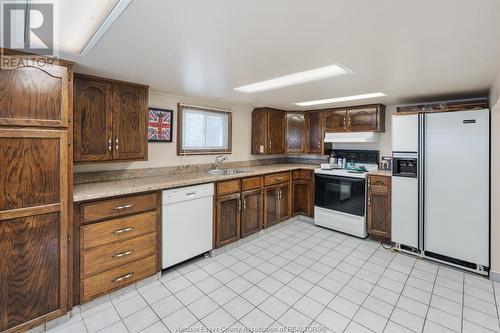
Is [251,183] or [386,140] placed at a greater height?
[386,140]

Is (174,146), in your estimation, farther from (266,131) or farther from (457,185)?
(457,185)

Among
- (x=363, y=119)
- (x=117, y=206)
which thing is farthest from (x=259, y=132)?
(x=117, y=206)

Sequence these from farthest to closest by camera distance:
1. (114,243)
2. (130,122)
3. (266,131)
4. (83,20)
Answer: (266,131) → (130,122) → (114,243) → (83,20)

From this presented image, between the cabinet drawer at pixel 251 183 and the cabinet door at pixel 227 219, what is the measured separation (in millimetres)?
165

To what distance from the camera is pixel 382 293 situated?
2.28 m

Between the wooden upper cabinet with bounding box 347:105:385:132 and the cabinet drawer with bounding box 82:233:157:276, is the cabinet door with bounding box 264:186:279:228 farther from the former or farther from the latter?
the cabinet drawer with bounding box 82:233:157:276

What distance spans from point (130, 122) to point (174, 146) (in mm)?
806

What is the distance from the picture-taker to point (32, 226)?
173 cm

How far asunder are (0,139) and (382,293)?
3213 mm

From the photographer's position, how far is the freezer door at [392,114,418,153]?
2.96 metres

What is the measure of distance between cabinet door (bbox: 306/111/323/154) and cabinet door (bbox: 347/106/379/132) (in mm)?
554

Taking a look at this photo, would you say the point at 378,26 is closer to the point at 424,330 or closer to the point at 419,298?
the point at 424,330

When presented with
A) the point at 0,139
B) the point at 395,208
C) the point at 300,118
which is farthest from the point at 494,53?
the point at 0,139

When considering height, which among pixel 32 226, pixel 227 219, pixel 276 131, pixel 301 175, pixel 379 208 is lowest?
pixel 227 219
